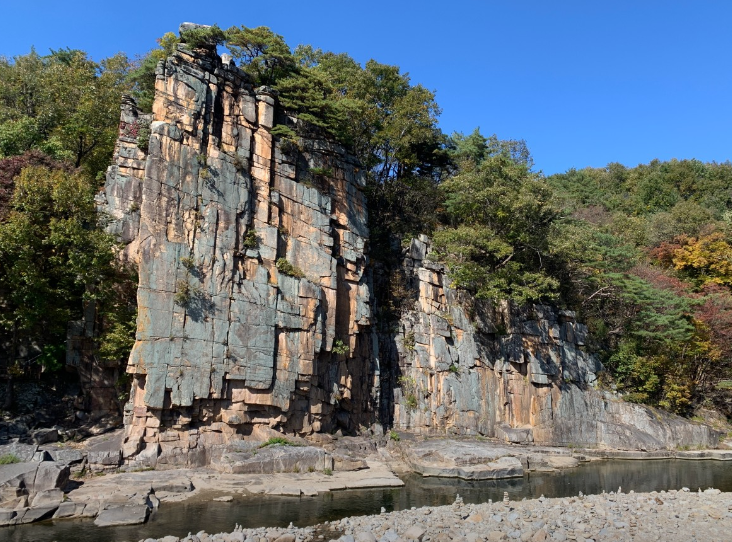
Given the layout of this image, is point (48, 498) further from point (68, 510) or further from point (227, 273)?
point (227, 273)

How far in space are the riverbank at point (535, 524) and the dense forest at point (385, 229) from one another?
11.9 m

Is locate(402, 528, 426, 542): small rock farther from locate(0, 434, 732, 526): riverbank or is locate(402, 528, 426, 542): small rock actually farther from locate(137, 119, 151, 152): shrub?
locate(137, 119, 151, 152): shrub

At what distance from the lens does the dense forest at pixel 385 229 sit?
2189 cm

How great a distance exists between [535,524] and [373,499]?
6.16 m

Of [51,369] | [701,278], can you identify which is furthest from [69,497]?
[701,278]

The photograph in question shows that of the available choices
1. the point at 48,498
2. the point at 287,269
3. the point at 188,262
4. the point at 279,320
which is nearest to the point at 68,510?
the point at 48,498

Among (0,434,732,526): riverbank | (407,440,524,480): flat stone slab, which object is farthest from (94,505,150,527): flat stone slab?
(407,440,524,480): flat stone slab

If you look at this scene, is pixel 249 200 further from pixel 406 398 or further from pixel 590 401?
pixel 590 401

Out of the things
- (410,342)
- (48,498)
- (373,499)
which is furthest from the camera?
(410,342)

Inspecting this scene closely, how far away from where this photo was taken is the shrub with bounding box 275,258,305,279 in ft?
80.9

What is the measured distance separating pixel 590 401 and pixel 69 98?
1410 inches

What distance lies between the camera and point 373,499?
18906 millimetres

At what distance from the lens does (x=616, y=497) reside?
1847 cm

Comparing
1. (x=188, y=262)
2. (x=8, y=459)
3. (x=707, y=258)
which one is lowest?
A: (x=8, y=459)
